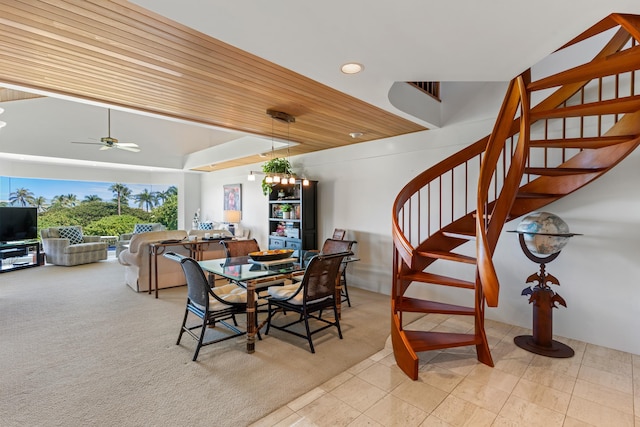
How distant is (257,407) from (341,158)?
4325mm

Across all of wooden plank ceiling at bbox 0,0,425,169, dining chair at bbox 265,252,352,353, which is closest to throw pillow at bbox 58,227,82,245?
wooden plank ceiling at bbox 0,0,425,169

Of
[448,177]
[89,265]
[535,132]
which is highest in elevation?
[535,132]

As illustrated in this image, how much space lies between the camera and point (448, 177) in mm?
4156

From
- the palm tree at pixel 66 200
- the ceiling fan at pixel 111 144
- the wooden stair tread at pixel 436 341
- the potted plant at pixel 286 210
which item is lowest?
the wooden stair tread at pixel 436 341

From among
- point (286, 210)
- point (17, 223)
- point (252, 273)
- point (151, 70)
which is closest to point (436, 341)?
point (252, 273)

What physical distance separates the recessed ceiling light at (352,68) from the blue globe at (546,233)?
2.25 metres

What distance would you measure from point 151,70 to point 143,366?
8.58 ft

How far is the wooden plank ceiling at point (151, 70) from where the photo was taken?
6.11 ft

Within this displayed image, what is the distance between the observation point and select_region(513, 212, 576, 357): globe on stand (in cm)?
282

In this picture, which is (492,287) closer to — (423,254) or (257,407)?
(423,254)

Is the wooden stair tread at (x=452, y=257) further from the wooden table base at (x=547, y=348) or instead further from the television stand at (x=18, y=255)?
the television stand at (x=18, y=255)

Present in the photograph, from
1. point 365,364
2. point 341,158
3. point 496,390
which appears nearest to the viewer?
point 496,390

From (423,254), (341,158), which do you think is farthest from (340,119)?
(423,254)

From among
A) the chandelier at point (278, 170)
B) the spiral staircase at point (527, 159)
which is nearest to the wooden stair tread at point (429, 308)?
the spiral staircase at point (527, 159)
